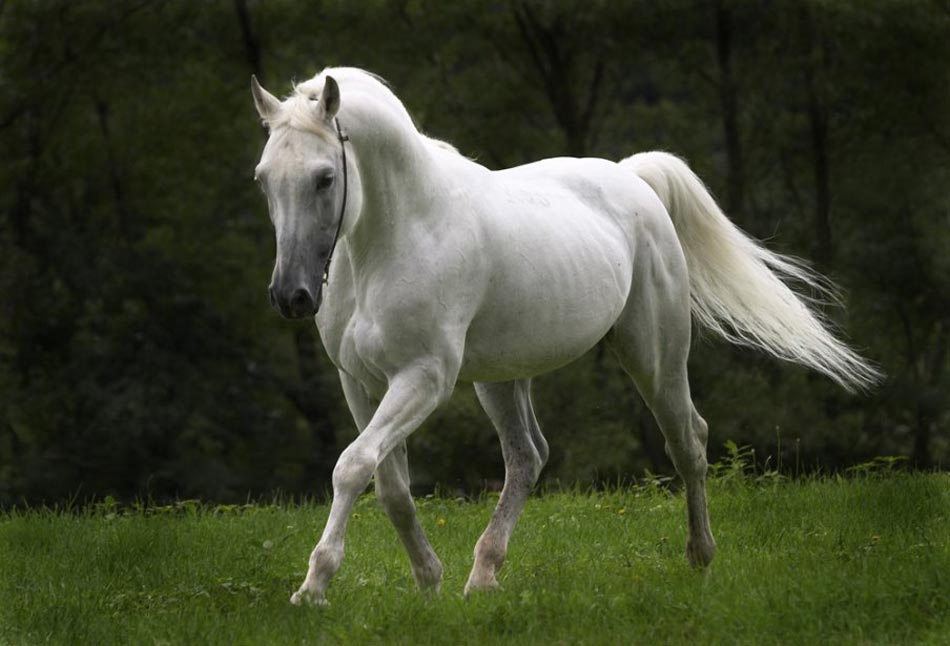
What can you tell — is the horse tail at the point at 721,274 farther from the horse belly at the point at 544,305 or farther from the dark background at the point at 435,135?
the dark background at the point at 435,135

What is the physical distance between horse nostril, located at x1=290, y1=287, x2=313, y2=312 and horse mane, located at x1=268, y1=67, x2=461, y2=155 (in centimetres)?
Result: 58

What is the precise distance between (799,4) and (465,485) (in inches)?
315

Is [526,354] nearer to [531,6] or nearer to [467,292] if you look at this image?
[467,292]

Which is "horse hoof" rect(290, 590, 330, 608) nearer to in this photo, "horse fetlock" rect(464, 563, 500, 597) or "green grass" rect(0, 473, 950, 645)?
"green grass" rect(0, 473, 950, 645)

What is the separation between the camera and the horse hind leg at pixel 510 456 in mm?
5973

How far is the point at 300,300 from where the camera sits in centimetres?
473

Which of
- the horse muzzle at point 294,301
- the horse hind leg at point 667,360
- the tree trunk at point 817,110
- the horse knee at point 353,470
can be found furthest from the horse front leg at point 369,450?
the tree trunk at point 817,110

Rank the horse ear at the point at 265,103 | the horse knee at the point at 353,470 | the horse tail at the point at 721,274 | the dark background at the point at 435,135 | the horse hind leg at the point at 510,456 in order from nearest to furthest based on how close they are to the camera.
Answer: the horse knee at the point at 353,470 < the horse ear at the point at 265,103 < the horse hind leg at the point at 510,456 < the horse tail at the point at 721,274 < the dark background at the point at 435,135

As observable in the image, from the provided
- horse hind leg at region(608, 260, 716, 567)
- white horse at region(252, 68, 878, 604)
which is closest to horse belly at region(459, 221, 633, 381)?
white horse at region(252, 68, 878, 604)

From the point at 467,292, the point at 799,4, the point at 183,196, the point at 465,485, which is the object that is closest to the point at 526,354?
the point at 467,292

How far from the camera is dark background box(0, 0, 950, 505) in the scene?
56.0 feet

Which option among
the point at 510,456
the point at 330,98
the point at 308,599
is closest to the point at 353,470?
the point at 308,599

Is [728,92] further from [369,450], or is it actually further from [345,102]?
[369,450]

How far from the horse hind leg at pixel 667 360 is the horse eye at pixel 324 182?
207 centimetres
